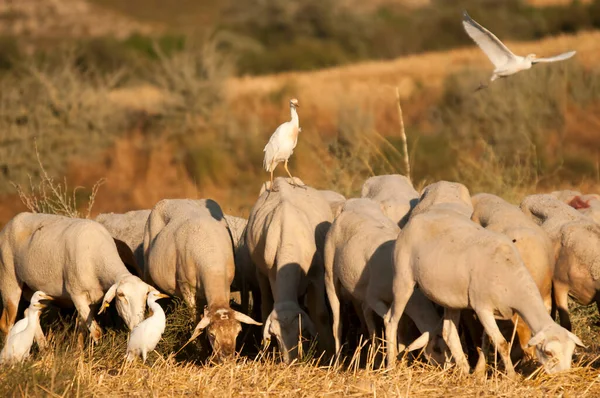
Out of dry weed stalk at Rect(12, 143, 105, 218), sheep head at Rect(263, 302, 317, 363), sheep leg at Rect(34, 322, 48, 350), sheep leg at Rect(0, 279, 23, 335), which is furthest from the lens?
dry weed stalk at Rect(12, 143, 105, 218)

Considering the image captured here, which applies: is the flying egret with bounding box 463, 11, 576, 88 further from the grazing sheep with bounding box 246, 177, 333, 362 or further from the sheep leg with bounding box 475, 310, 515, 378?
the sheep leg with bounding box 475, 310, 515, 378

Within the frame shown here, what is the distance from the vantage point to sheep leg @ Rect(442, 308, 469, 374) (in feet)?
29.3

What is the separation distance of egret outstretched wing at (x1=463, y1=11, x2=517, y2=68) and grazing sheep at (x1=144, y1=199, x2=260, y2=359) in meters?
3.64

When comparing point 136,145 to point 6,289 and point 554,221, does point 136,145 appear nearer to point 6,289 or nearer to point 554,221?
point 6,289

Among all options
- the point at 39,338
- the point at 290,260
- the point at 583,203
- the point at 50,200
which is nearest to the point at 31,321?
the point at 39,338

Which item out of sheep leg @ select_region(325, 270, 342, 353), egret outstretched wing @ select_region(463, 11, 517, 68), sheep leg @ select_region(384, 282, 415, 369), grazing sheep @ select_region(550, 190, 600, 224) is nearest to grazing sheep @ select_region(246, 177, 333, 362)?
sheep leg @ select_region(325, 270, 342, 353)

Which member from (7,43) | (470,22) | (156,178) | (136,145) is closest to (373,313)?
(470,22)

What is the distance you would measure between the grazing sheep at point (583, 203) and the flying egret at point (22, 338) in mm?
6069

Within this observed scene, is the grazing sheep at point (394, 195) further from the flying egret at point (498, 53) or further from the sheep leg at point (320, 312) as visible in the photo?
the flying egret at point (498, 53)

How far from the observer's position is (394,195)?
1262 centimetres

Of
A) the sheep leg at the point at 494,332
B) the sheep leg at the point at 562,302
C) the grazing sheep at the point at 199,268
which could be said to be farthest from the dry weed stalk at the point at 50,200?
the sheep leg at the point at 494,332

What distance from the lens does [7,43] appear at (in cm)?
4562

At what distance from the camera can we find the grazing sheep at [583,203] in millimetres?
12037

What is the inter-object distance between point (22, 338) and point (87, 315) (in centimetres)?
123
